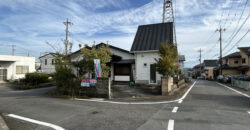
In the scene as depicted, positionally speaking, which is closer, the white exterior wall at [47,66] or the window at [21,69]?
the window at [21,69]

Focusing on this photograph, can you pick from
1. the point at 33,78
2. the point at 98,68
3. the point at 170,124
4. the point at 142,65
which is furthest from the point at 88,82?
the point at 33,78

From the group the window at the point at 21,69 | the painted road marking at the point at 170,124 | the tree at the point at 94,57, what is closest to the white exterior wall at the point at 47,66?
the window at the point at 21,69

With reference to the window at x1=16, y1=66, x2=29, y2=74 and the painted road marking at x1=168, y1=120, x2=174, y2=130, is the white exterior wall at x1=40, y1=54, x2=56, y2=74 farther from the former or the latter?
the painted road marking at x1=168, y1=120, x2=174, y2=130

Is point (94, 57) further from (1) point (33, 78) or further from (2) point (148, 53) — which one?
(1) point (33, 78)

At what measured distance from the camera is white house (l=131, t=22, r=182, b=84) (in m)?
12.5

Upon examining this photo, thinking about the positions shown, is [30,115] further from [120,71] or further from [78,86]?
[120,71]

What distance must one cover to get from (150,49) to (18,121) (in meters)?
10.6

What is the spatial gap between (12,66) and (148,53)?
19.8m

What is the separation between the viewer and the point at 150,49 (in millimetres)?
12445

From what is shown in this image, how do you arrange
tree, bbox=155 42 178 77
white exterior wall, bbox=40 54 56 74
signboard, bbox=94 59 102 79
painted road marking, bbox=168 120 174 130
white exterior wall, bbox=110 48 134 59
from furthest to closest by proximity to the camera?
white exterior wall, bbox=40 54 56 74 < white exterior wall, bbox=110 48 134 59 < tree, bbox=155 42 178 77 < signboard, bbox=94 59 102 79 < painted road marking, bbox=168 120 174 130

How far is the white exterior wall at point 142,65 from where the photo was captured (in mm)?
12633

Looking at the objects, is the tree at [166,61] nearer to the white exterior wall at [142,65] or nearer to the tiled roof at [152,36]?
the tiled roof at [152,36]

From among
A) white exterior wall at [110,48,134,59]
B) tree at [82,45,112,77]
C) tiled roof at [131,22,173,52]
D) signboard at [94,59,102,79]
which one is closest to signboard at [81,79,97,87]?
signboard at [94,59,102,79]

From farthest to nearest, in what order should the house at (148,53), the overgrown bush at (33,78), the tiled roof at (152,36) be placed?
the overgrown bush at (33,78) < the tiled roof at (152,36) < the house at (148,53)
